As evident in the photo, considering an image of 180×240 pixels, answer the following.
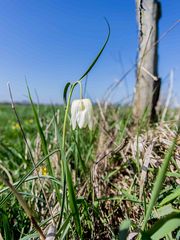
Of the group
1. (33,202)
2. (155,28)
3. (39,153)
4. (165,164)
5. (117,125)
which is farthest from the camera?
(155,28)

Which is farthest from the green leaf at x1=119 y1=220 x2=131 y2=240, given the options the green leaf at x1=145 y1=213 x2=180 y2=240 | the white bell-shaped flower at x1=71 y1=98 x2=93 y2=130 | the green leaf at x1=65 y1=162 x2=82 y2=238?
the white bell-shaped flower at x1=71 y1=98 x2=93 y2=130

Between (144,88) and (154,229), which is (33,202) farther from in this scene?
(144,88)

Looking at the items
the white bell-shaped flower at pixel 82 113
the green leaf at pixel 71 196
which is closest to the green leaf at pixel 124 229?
the green leaf at pixel 71 196

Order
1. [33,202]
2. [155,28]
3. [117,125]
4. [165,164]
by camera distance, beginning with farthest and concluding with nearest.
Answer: [155,28] → [117,125] → [33,202] → [165,164]

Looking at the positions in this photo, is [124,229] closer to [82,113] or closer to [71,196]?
[71,196]

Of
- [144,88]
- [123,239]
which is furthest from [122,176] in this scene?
[144,88]

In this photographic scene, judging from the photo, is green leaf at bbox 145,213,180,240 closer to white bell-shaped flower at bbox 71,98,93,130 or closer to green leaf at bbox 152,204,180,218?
green leaf at bbox 152,204,180,218
